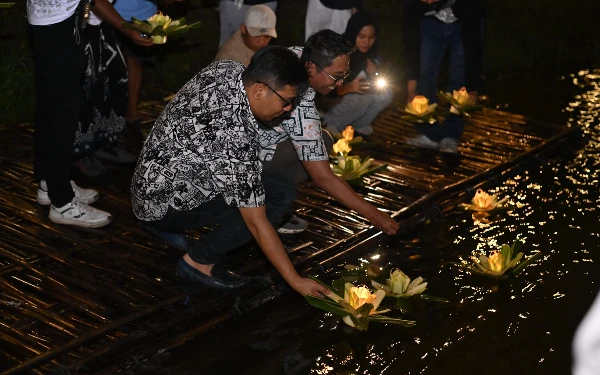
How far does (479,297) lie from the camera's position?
493 centimetres

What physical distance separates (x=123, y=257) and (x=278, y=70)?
1722mm

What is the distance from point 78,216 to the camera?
5.37 meters

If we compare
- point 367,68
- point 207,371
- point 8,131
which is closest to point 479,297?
point 207,371

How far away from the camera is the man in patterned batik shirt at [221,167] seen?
4.04 m

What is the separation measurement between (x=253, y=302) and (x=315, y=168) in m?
0.79

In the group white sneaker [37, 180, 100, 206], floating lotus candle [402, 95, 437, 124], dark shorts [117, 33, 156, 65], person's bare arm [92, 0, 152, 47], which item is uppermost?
person's bare arm [92, 0, 152, 47]

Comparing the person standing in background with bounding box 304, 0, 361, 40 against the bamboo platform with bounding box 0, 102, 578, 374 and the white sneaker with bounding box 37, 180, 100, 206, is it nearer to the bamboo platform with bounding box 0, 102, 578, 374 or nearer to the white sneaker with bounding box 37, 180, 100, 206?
the bamboo platform with bounding box 0, 102, 578, 374

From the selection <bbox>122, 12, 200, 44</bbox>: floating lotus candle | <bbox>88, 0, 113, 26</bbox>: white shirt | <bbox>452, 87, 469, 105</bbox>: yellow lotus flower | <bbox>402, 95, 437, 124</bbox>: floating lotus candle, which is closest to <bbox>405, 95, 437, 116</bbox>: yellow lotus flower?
<bbox>402, 95, 437, 124</bbox>: floating lotus candle

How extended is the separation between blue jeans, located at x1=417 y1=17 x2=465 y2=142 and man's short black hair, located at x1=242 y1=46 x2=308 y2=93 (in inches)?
126

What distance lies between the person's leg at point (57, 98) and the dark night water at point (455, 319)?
4.93ft

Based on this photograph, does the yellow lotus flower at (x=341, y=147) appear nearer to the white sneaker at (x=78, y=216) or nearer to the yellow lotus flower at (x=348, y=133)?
the yellow lotus flower at (x=348, y=133)

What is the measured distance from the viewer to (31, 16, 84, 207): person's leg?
495 cm

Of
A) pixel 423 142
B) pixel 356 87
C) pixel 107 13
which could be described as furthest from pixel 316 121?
pixel 423 142

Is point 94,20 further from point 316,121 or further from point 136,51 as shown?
point 316,121
